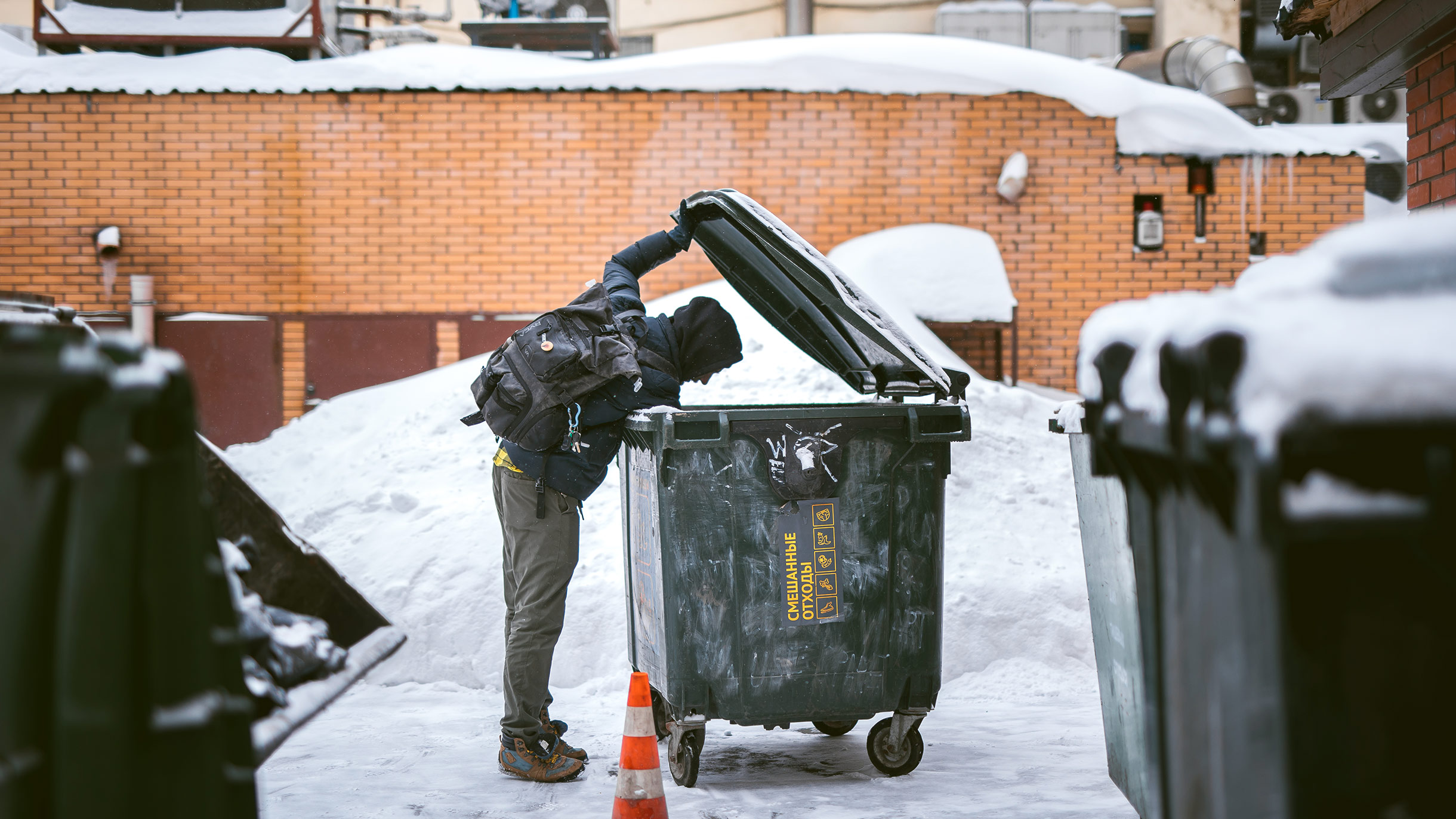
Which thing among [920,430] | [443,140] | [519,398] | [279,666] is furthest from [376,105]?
[279,666]

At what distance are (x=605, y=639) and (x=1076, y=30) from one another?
14748mm

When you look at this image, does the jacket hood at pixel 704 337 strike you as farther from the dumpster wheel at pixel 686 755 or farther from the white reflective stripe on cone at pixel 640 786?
the white reflective stripe on cone at pixel 640 786

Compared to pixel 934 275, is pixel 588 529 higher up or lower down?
lower down

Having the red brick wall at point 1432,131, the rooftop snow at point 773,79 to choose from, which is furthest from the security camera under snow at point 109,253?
the red brick wall at point 1432,131

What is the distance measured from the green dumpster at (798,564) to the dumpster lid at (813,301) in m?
0.34

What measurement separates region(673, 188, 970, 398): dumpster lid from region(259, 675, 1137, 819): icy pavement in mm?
1447

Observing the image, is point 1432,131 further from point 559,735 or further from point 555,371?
point 559,735

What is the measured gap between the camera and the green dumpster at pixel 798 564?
3711 millimetres

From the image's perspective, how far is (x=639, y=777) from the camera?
3.31 meters

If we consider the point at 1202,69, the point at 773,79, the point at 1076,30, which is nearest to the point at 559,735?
the point at 773,79

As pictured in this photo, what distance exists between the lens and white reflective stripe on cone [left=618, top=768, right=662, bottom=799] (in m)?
3.30

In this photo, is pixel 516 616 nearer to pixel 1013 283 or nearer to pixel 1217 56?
pixel 1013 283

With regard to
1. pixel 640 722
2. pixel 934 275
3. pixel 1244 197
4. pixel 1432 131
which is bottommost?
pixel 640 722

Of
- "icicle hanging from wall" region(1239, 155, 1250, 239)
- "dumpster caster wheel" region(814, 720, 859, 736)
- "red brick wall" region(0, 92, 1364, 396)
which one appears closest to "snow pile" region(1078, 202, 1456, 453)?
"dumpster caster wheel" region(814, 720, 859, 736)
